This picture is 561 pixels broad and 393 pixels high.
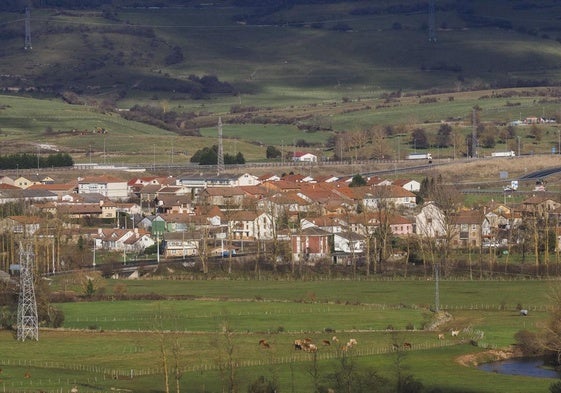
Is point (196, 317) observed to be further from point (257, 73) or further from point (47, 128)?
point (257, 73)

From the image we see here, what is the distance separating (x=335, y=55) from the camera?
18625 centimetres

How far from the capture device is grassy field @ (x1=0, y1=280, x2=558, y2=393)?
36594mm

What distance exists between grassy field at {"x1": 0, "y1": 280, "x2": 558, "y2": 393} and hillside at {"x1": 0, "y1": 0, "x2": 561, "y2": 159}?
231 feet

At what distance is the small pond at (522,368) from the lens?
37.8 metres

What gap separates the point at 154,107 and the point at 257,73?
3046 centimetres

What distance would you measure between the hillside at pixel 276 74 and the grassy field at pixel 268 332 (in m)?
70.5

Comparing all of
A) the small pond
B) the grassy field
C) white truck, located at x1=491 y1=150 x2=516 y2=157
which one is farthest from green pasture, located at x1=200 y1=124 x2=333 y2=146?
the small pond

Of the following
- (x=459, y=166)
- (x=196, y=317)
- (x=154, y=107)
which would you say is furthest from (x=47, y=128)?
(x=196, y=317)

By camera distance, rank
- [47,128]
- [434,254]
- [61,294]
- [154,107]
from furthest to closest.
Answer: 1. [154,107]
2. [47,128]
3. [434,254]
4. [61,294]

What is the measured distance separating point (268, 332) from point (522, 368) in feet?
25.6

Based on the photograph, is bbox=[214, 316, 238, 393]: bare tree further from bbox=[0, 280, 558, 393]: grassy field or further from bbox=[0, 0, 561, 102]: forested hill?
bbox=[0, 0, 561, 102]: forested hill

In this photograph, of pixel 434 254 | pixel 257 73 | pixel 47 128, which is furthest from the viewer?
pixel 257 73

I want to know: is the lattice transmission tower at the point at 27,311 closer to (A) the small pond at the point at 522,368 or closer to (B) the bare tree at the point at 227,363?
(B) the bare tree at the point at 227,363

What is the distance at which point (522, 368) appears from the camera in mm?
38812
